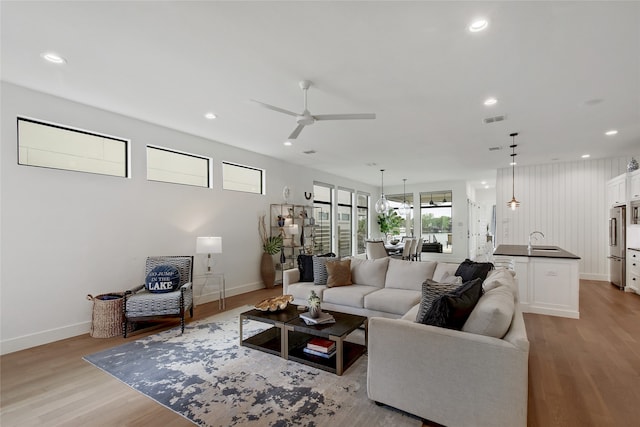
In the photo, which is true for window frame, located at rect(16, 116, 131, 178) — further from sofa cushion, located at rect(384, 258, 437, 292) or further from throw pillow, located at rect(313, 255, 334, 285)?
sofa cushion, located at rect(384, 258, 437, 292)

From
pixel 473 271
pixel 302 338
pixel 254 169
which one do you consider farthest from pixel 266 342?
pixel 254 169

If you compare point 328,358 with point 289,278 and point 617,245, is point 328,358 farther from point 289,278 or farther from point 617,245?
point 617,245

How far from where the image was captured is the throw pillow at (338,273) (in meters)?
4.23

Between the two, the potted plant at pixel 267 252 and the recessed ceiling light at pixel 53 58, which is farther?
the potted plant at pixel 267 252

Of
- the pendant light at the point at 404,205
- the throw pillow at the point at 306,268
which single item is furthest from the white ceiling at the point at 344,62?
the pendant light at the point at 404,205

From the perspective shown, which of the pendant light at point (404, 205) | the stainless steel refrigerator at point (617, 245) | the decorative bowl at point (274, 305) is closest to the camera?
the decorative bowl at point (274, 305)

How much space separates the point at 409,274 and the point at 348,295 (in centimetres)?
89

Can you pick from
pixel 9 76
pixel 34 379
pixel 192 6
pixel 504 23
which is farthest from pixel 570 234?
pixel 9 76

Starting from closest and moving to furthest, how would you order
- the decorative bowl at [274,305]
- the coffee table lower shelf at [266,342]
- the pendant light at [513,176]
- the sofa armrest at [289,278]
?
the coffee table lower shelf at [266,342] → the decorative bowl at [274,305] → the sofa armrest at [289,278] → the pendant light at [513,176]

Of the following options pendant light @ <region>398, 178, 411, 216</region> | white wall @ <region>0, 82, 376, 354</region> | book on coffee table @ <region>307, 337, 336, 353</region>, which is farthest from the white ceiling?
pendant light @ <region>398, 178, 411, 216</region>

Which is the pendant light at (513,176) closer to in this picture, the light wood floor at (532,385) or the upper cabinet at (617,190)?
the upper cabinet at (617,190)

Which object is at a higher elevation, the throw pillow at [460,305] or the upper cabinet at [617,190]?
the upper cabinet at [617,190]

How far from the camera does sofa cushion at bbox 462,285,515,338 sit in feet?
5.99

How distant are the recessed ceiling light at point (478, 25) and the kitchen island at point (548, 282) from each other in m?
3.55
